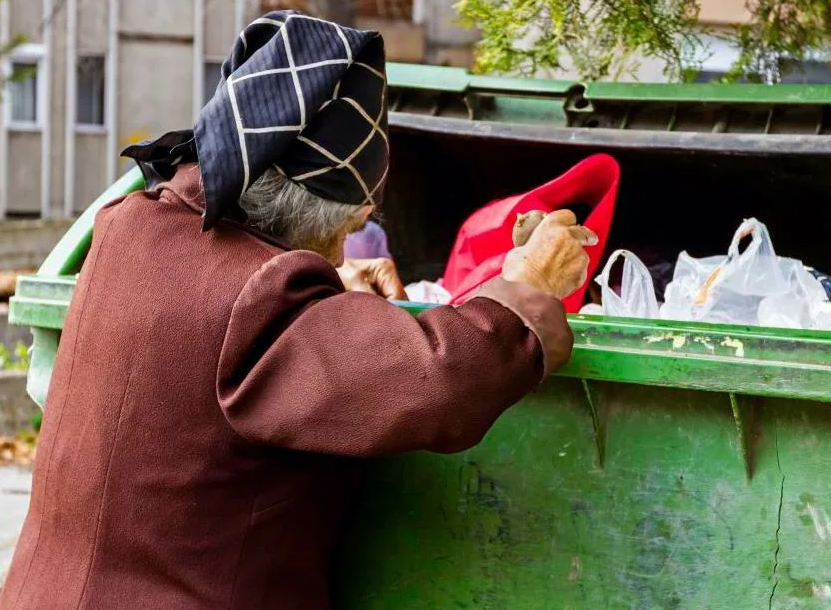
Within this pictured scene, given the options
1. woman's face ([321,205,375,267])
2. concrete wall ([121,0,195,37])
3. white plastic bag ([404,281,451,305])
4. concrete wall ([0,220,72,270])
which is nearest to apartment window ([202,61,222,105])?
concrete wall ([121,0,195,37])

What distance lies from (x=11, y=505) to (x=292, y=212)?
12.3 feet

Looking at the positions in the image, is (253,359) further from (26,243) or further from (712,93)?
(26,243)

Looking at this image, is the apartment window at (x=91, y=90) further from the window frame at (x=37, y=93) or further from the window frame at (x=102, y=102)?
the window frame at (x=37, y=93)

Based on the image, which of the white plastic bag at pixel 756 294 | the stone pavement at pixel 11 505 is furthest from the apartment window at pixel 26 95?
the white plastic bag at pixel 756 294

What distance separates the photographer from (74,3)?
1283 cm

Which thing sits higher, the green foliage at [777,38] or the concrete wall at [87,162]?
the green foliage at [777,38]

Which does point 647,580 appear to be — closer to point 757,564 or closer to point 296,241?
point 757,564

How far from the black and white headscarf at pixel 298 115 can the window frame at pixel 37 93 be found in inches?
465

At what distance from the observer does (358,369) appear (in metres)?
1.58

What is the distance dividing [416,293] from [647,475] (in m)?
1.01

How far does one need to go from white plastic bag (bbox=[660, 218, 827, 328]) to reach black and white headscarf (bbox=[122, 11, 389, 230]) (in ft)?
2.39

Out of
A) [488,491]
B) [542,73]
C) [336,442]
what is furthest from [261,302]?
[542,73]

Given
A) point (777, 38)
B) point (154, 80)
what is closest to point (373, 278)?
point (777, 38)

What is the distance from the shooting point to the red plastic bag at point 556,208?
238 cm
